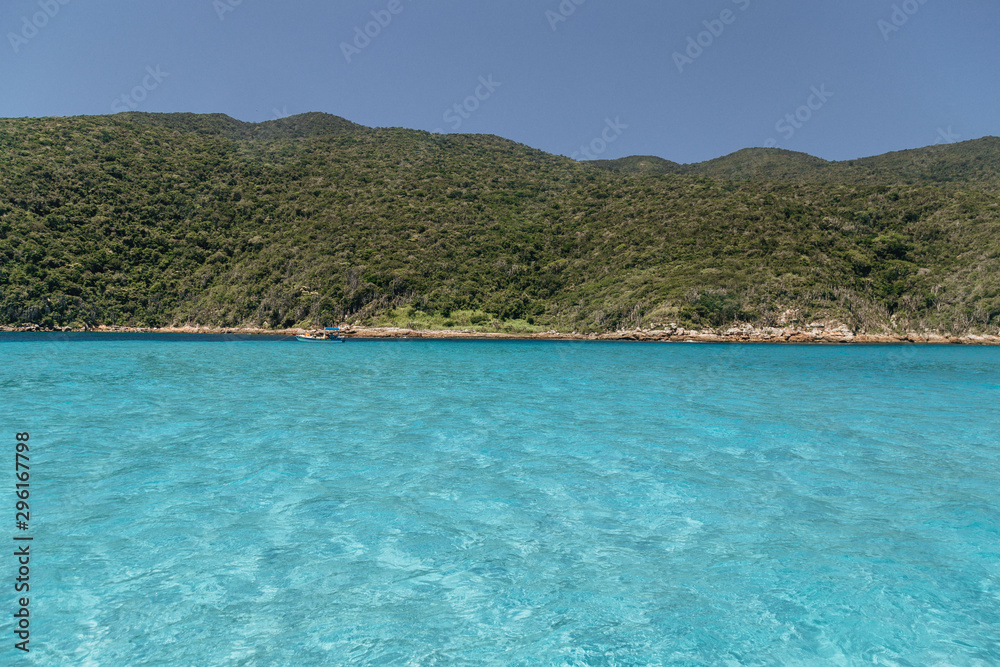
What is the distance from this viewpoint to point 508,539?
6.48 m

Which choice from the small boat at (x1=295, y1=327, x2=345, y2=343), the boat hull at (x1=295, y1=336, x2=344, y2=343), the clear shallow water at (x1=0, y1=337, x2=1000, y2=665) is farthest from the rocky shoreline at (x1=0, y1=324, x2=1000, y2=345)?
the clear shallow water at (x1=0, y1=337, x2=1000, y2=665)

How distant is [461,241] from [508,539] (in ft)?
285

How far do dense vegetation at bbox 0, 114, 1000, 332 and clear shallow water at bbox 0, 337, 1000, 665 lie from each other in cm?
6109

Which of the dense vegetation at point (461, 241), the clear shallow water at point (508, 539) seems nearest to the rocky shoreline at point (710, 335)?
the dense vegetation at point (461, 241)

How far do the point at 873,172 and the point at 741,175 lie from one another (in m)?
25.4

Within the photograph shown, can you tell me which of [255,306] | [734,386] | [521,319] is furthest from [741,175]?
[734,386]

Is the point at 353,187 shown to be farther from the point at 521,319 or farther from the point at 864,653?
the point at 864,653

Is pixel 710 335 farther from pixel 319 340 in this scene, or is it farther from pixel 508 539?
pixel 508 539

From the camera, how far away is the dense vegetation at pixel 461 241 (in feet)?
231

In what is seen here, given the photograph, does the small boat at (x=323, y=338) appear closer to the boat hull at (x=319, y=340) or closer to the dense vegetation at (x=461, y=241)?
the boat hull at (x=319, y=340)

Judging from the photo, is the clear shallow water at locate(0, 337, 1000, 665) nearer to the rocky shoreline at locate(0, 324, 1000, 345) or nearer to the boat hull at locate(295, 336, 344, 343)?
the boat hull at locate(295, 336, 344, 343)

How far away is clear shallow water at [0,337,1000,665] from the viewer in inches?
172

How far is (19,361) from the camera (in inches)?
1240

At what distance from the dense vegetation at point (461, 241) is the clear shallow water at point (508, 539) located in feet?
200
